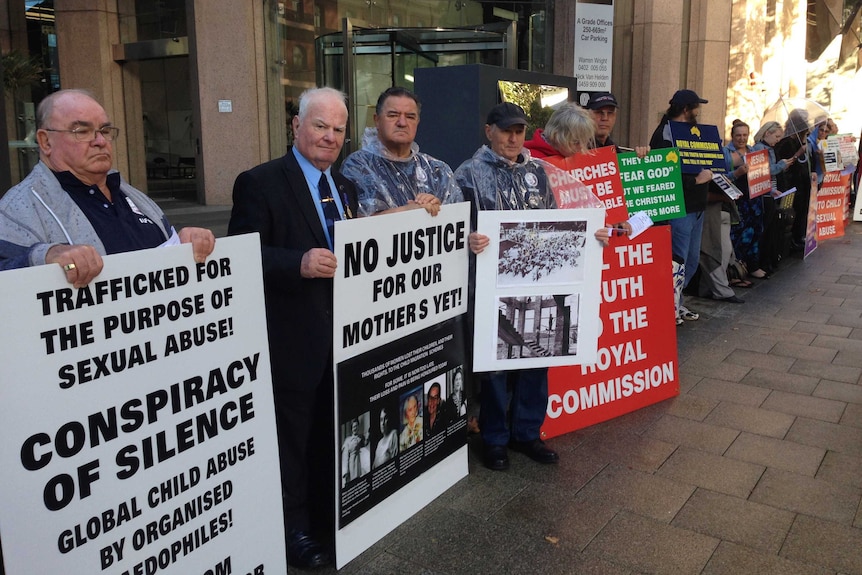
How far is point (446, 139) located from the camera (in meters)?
5.12

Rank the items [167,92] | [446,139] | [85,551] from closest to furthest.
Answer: [85,551] < [446,139] < [167,92]

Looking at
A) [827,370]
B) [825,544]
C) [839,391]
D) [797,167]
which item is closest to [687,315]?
[827,370]

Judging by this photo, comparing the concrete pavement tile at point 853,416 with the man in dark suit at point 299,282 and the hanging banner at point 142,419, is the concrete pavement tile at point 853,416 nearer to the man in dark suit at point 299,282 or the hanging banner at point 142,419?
the man in dark suit at point 299,282

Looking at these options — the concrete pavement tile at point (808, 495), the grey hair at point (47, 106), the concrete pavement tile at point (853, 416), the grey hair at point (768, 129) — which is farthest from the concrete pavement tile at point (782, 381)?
the grey hair at point (768, 129)

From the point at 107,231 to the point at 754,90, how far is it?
727 inches

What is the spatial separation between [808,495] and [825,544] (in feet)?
1.59

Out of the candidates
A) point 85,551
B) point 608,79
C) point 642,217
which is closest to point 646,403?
point 642,217

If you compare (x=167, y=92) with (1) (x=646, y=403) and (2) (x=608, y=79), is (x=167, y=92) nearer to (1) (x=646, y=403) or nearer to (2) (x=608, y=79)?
(2) (x=608, y=79)

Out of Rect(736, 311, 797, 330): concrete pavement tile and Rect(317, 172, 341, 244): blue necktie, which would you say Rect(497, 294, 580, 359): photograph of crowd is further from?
Rect(736, 311, 797, 330): concrete pavement tile

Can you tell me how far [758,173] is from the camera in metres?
8.51

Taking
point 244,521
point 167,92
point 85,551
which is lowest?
point 244,521

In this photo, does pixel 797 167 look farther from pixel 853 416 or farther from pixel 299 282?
pixel 299 282

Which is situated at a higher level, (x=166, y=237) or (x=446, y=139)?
(x=446, y=139)

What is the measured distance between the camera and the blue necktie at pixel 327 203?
3.00m
